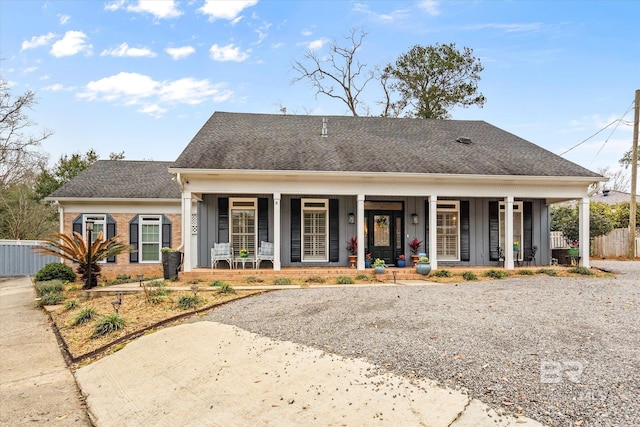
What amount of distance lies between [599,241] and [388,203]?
1398cm

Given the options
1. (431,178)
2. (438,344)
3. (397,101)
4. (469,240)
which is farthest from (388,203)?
(397,101)

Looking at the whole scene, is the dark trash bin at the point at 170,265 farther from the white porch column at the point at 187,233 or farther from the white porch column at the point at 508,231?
the white porch column at the point at 508,231

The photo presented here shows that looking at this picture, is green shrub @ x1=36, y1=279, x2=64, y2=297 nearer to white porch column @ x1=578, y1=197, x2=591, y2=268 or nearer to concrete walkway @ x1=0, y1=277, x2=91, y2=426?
concrete walkway @ x1=0, y1=277, x2=91, y2=426

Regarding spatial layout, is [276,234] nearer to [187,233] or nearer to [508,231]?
[187,233]

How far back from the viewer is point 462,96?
24.6m

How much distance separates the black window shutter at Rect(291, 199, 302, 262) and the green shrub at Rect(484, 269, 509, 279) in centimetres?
576

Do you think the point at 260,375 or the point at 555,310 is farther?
the point at 555,310

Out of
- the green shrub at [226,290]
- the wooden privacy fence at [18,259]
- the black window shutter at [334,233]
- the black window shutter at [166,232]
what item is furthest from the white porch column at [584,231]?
the wooden privacy fence at [18,259]

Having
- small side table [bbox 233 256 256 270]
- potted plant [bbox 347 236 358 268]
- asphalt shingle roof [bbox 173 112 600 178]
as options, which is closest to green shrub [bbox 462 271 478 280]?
asphalt shingle roof [bbox 173 112 600 178]

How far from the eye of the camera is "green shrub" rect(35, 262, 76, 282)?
512 inches

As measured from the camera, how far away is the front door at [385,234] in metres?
14.0

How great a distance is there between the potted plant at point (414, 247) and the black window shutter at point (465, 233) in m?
1.50

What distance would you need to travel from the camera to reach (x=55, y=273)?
13102 mm

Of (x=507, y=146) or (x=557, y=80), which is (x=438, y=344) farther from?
(x=557, y=80)
